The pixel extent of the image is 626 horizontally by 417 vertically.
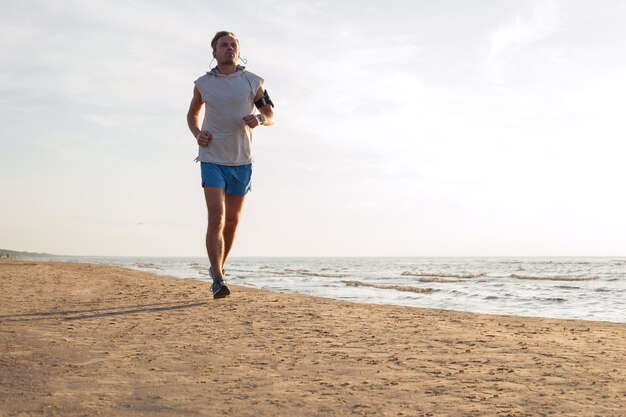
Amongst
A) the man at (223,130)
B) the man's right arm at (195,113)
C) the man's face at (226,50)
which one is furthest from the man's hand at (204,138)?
the man's face at (226,50)

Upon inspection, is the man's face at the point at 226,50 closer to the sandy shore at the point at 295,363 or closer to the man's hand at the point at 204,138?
the man's hand at the point at 204,138

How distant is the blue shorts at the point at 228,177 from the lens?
5.35 metres

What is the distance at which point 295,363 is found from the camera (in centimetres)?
284

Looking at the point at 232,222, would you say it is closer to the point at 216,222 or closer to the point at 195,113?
the point at 216,222

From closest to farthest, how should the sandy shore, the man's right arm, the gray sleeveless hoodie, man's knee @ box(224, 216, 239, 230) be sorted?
the sandy shore → the gray sleeveless hoodie → the man's right arm → man's knee @ box(224, 216, 239, 230)

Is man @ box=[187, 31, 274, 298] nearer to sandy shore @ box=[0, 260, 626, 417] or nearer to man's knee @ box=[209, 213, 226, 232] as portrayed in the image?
man's knee @ box=[209, 213, 226, 232]

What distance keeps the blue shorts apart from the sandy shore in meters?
1.21

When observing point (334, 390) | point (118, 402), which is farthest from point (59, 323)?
point (334, 390)

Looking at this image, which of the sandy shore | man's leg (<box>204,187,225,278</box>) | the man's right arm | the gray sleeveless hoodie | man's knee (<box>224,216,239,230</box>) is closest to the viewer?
the sandy shore

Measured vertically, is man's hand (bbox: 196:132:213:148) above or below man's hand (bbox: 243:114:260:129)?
below

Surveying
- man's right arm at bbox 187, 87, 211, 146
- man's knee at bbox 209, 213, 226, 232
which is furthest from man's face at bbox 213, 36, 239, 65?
man's knee at bbox 209, 213, 226, 232

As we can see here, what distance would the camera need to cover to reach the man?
5.32m

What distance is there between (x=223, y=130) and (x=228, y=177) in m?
0.44

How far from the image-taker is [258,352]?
3100 millimetres
